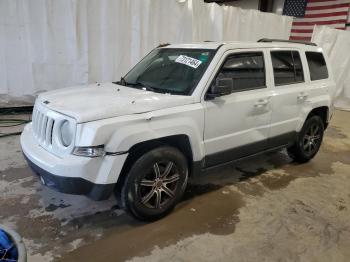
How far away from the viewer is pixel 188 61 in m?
3.30

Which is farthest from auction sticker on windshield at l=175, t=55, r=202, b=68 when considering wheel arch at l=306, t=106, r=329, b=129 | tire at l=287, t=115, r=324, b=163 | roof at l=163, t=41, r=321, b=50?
wheel arch at l=306, t=106, r=329, b=129

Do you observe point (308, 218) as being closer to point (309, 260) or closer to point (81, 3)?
point (309, 260)

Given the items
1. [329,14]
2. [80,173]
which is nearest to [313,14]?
[329,14]

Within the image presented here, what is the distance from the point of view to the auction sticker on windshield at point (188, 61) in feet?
10.5

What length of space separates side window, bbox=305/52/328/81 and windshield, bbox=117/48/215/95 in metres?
1.77

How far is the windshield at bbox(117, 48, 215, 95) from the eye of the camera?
3.12 metres

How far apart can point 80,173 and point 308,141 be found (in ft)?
11.1

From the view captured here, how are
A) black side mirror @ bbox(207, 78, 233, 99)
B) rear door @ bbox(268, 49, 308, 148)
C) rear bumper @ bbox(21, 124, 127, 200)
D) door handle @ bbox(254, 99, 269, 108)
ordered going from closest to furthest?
1. rear bumper @ bbox(21, 124, 127, 200)
2. black side mirror @ bbox(207, 78, 233, 99)
3. door handle @ bbox(254, 99, 269, 108)
4. rear door @ bbox(268, 49, 308, 148)

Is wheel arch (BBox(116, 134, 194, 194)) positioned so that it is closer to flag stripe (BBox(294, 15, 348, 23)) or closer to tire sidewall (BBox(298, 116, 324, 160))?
tire sidewall (BBox(298, 116, 324, 160))

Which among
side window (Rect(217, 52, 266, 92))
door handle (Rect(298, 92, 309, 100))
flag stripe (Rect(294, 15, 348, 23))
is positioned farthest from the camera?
flag stripe (Rect(294, 15, 348, 23))

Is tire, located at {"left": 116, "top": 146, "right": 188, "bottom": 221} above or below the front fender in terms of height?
below

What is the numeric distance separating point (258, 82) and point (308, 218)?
1531 mm

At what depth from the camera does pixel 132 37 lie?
23.1 feet

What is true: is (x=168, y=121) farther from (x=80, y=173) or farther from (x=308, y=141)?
(x=308, y=141)
